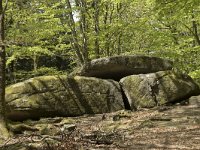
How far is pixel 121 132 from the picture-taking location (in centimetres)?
1195

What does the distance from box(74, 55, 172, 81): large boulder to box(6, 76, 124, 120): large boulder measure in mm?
723

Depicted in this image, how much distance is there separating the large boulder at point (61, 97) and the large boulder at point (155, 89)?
69 centimetres

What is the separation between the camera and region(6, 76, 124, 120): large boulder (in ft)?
53.4

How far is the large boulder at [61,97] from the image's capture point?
16266mm

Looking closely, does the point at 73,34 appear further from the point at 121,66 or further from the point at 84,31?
the point at 121,66

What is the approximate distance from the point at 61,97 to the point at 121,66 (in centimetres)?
395

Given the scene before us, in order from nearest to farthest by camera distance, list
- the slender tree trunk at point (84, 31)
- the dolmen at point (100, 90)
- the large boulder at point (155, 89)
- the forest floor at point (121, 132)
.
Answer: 1. the forest floor at point (121, 132)
2. the dolmen at point (100, 90)
3. the large boulder at point (155, 89)
4. the slender tree trunk at point (84, 31)

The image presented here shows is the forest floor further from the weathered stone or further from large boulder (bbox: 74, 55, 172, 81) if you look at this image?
large boulder (bbox: 74, 55, 172, 81)

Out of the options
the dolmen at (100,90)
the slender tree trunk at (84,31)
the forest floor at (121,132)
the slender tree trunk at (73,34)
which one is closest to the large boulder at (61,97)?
the dolmen at (100,90)

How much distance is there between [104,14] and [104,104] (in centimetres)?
937

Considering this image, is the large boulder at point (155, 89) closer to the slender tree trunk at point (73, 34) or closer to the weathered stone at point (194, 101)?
the weathered stone at point (194, 101)

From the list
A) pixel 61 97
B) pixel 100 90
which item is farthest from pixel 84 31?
pixel 61 97

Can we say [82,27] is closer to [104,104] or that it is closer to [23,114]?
[104,104]

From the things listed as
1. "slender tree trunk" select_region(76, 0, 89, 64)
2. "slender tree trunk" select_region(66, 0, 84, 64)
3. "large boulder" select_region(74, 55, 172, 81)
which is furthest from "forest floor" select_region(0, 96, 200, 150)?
"slender tree trunk" select_region(66, 0, 84, 64)
